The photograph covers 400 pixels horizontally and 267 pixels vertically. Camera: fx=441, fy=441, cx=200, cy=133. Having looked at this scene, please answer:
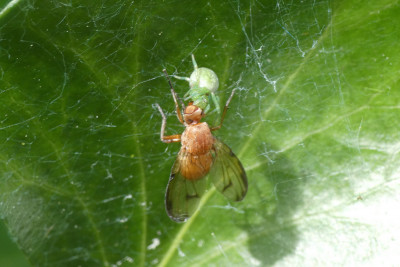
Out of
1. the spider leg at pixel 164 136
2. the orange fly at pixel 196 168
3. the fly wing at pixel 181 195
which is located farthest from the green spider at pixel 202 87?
the fly wing at pixel 181 195

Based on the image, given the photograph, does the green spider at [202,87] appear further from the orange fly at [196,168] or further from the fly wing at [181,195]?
the fly wing at [181,195]

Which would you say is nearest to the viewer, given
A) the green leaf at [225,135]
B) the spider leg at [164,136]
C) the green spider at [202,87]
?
the green leaf at [225,135]

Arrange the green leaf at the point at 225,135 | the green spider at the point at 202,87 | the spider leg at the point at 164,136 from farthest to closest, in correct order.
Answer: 1. the spider leg at the point at 164,136
2. the green spider at the point at 202,87
3. the green leaf at the point at 225,135

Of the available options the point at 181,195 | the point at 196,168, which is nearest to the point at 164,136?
the point at 196,168

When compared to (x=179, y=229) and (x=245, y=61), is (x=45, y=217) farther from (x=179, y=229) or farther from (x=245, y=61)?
(x=245, y=61)

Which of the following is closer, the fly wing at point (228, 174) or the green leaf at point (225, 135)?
the green leaf at point (225, 135)

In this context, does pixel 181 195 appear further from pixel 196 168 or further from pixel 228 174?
pixel 228 174

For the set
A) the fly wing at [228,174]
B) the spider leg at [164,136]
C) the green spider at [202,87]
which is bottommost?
the fly wing at [228,174]

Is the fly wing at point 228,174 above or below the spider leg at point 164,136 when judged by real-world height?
below
